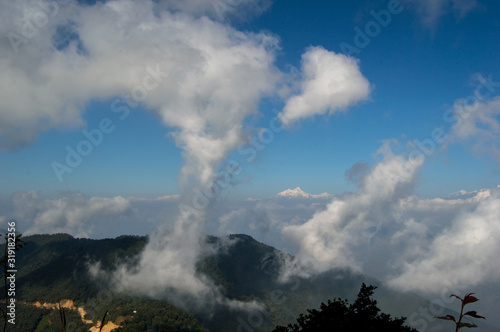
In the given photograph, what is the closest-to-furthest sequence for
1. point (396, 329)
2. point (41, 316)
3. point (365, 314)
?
point (396, 329)
point (365, 314)
point (41, 316)

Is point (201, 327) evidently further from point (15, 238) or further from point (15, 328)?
point (15, 238)

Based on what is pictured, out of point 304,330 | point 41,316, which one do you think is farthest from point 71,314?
point 304,330

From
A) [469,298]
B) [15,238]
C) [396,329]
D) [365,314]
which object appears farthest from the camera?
[365,314]

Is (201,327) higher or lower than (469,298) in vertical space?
lower

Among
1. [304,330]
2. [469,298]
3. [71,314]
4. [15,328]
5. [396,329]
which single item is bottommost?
[15,328]

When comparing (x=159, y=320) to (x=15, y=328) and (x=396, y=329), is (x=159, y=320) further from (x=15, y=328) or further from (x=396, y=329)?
(x=396, y=329)

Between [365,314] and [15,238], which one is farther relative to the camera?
[365,314]
